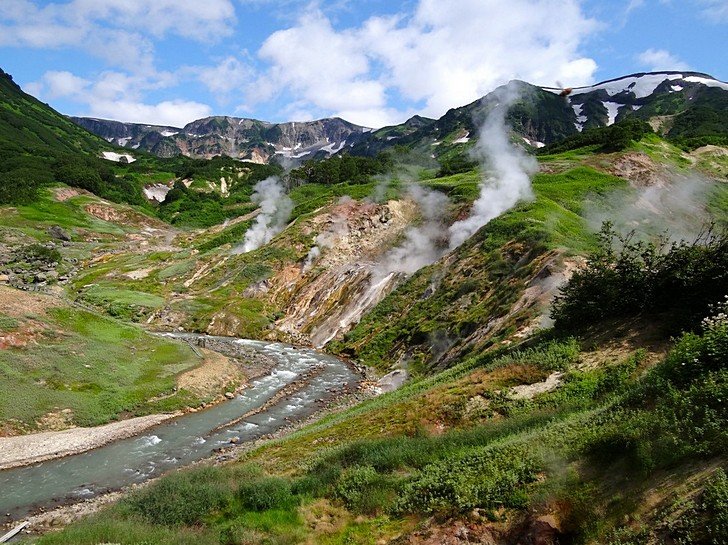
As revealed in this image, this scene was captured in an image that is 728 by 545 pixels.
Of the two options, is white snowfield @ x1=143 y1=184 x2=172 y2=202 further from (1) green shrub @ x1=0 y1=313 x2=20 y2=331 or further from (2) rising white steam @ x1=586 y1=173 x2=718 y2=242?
(2) rising white steam @ x1=586 y1=173 x2=718 y2=242

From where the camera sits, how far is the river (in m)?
21.4

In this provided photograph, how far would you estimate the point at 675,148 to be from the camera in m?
84.6

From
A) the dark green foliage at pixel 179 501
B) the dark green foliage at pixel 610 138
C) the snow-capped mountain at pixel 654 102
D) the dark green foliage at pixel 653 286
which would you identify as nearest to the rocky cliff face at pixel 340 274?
the dark green foliage at pixel 653 286

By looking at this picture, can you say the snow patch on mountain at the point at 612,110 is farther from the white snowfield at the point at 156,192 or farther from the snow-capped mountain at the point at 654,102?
the white snowfield at the point at 156,192

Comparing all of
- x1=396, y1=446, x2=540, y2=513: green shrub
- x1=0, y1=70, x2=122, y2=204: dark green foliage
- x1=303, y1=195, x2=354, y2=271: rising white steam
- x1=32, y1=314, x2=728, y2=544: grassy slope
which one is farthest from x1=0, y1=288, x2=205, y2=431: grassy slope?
x1=0, y1=70, x2=122, y2=204: dark green foliage

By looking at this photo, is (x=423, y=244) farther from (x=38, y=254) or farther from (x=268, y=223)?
(x=38, y=254)

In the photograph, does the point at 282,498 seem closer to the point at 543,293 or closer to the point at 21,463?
the point at 21,463

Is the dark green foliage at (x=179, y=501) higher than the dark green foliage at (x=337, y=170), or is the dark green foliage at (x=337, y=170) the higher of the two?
the dark green foliage at (x=337, y=170)

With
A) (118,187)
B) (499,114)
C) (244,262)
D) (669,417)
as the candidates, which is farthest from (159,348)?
(499,114)

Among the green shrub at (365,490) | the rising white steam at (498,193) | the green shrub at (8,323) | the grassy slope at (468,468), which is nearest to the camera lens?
the grassy slope at (468,468)

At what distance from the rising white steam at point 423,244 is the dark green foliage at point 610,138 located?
32877mm

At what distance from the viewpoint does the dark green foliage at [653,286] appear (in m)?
15.5

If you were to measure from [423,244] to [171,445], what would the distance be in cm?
4428

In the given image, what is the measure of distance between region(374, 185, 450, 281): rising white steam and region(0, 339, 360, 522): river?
21085 mm
